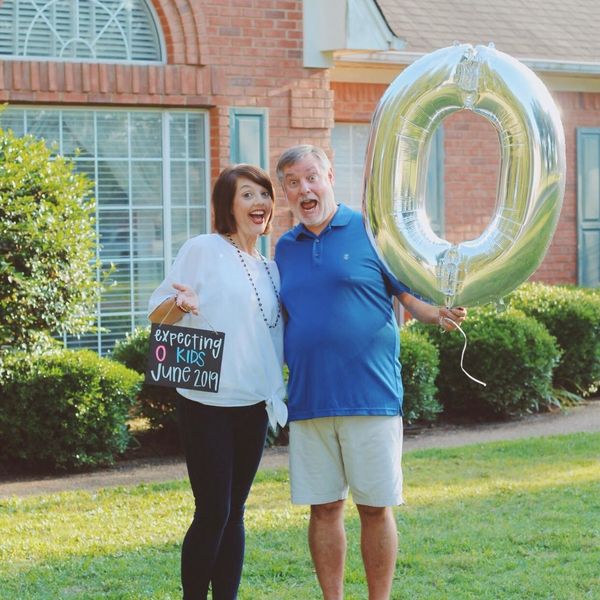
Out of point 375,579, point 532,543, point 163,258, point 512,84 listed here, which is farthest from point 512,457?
point 512,84

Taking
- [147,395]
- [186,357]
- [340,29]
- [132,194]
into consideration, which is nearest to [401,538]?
[186,357]

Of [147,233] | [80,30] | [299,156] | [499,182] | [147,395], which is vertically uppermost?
[80,30]

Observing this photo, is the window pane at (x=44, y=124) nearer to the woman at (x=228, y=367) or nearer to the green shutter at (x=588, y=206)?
the woman at (x=228, y=367)

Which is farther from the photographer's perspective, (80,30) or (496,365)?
(496,365)

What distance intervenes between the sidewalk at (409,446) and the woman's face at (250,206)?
3416 millimetres

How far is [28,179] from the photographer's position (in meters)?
8.01

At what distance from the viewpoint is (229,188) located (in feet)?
15.8

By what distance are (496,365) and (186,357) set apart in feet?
18.8

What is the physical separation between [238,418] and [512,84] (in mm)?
1562

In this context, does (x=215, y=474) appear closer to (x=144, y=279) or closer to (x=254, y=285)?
(x=254, y=285)

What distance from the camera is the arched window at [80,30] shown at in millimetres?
9398

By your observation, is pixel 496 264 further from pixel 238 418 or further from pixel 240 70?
pixel 240 70

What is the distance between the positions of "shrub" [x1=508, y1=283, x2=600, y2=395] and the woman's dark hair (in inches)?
249

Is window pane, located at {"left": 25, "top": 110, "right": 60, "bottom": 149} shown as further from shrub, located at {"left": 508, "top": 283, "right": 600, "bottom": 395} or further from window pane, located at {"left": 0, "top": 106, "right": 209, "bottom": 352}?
shrub, located at {"left": 508, "top": 283, "right": 600, "bottom": 395}
